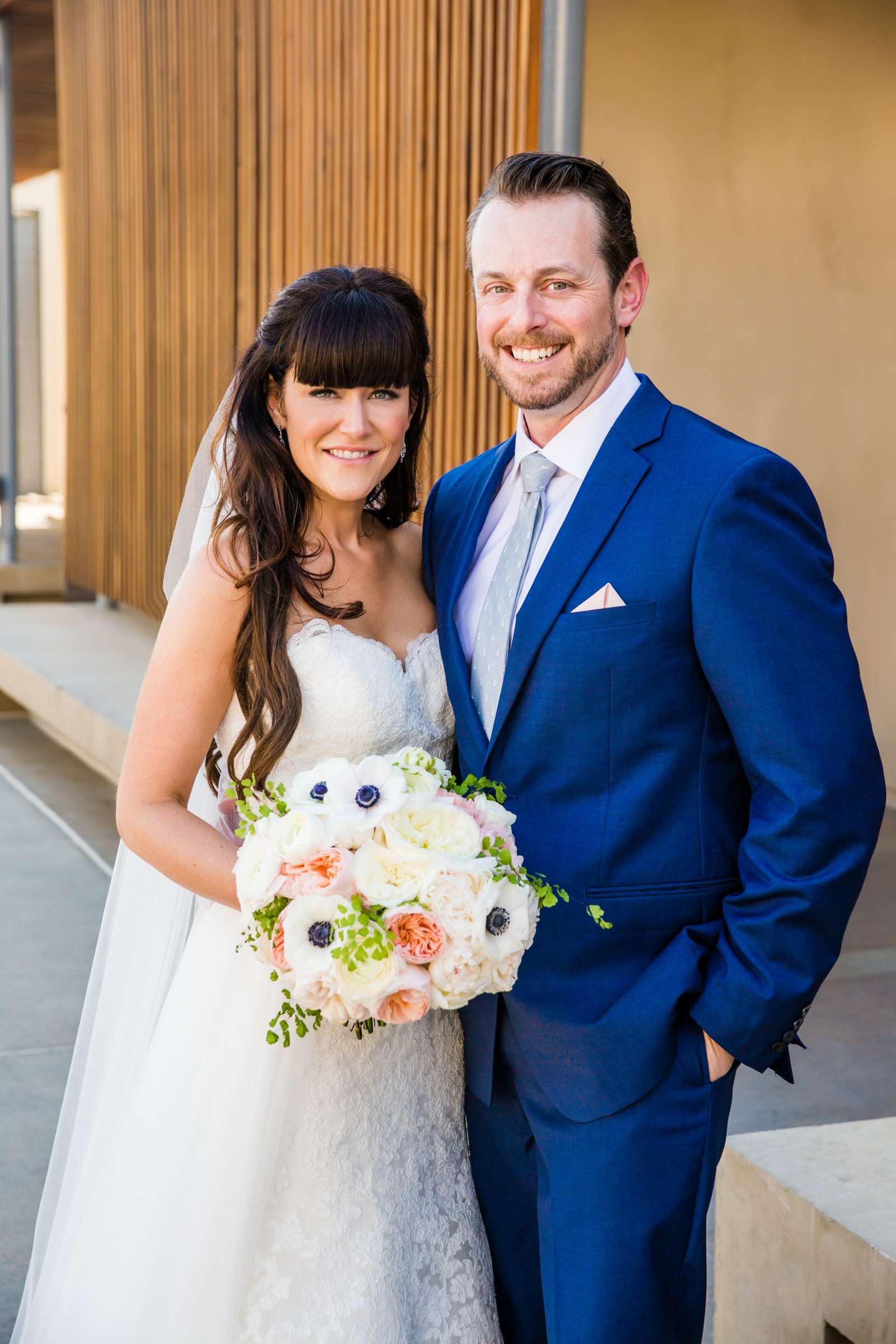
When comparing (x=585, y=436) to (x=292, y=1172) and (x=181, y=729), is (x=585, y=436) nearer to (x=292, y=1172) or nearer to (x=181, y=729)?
(x=181, y=729)

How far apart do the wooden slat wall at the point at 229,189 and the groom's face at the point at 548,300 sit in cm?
139

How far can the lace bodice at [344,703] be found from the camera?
2.12 metres

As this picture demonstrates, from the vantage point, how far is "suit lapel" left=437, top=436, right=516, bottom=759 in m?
2.07

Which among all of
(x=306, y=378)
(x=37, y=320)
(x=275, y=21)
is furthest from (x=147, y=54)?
(x=37, y=320)

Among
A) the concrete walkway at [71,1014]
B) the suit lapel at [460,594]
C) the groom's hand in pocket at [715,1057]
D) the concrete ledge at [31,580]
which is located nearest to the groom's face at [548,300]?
the suit lapel at [460,594]

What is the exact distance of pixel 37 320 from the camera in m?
21.4

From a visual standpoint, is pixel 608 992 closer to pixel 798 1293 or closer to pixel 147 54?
pixel 798 1293

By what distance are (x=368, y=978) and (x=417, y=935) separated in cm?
7

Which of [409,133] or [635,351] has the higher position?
[409,133]

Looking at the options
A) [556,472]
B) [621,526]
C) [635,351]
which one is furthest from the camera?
[635,351]

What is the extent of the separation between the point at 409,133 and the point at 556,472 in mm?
3167

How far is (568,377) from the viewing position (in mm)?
2080

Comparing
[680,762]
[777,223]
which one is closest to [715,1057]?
[680,762]

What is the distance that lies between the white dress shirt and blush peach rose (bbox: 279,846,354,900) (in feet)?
1.69
